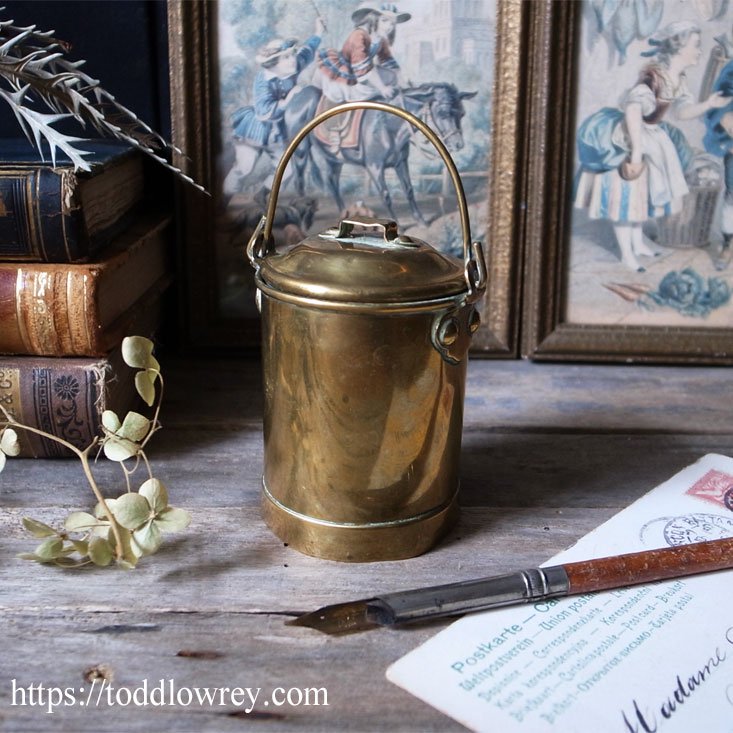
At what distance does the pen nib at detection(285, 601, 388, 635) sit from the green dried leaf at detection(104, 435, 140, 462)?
0.24 meters

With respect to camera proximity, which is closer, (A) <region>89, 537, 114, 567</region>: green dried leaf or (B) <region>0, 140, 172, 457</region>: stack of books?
(A) <region>89, 537, 114, 567</region>: green dried leaf

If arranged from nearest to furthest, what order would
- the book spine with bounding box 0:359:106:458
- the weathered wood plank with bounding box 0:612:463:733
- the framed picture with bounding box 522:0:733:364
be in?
the weathered wood plank with bounding box 0:612:463:733
the book spine with bounding box 0:359:106:458
the framed picture with bounding box 522:0:733:364

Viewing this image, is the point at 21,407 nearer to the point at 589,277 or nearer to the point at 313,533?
the point at 313,533

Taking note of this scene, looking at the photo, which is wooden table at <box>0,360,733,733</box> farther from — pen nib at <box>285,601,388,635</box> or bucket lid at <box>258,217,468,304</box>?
bucket lid at <box>258,217,468,304</box>

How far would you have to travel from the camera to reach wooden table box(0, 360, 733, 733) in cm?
59

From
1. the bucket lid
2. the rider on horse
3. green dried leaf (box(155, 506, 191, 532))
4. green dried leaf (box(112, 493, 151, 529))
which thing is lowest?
green dried leaf (box(155, 506, 191, 532))

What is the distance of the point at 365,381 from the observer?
72cm

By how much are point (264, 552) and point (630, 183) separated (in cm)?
74

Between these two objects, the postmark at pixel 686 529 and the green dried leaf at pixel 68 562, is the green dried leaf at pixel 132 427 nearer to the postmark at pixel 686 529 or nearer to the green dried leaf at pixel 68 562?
the green dried leaf at pixel 68 562

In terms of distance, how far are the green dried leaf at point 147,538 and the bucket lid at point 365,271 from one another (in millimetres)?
226

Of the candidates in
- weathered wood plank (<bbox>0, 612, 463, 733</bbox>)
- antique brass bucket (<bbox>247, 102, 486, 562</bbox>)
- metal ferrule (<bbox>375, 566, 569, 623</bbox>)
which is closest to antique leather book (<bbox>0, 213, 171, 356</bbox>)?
antique brass bucket (<bbox>247, 102, 486, 562</bbox>)

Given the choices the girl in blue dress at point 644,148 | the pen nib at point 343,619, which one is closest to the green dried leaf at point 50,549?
the pen nib at point 343,619

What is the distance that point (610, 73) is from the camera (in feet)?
3.75

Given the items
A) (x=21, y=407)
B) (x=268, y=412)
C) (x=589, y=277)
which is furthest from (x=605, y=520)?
(x=21, y=407)
